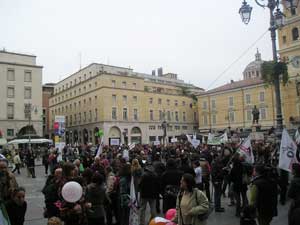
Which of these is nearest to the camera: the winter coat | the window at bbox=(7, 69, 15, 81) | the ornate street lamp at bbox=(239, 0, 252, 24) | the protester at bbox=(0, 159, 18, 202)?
the winter coat

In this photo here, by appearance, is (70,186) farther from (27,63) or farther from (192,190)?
(27,63)

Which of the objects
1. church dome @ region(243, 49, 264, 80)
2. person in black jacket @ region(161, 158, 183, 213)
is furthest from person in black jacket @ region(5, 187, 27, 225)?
church dome @ region(243, 49, 264, 80)

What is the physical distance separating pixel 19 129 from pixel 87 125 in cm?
1522

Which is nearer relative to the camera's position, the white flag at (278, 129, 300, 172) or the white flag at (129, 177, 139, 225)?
the white flag at (129, 177, 139, 225)

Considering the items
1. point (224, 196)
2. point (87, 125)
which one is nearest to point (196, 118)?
point (87, 125)

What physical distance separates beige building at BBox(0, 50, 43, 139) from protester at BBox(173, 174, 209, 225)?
48377 mm

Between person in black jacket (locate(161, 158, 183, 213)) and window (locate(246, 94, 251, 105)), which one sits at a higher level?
window (locate(246, 94, 251, 105))

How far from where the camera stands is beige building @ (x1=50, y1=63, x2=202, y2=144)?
194 ft

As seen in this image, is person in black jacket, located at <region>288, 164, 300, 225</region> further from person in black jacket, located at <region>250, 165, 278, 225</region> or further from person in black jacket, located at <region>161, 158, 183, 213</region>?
person in black jacket, located at <region>161, 158, 183, 213</region>

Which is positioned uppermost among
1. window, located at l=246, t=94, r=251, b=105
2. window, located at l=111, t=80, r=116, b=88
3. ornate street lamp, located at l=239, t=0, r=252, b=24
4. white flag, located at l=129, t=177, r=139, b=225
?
window, located at l=111, t=80, r=116, b=88

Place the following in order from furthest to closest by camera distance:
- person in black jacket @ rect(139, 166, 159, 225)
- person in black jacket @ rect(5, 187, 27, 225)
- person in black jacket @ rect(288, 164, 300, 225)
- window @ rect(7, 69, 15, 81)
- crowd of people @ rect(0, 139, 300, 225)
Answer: window @ rect(7, 69, 15, 81) < person in black jacket @ rect(139, 166, 159, 225) < person in black jacket @ rect(5, 187, 27, 225) < crowd of people @ rect(0, 139, 300, 225) < person in black jacket @ rect(288, 164, 300, 225)

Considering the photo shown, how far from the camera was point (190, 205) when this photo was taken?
16.0 feet

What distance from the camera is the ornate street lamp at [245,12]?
12321 millimetres

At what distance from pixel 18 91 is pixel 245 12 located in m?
46.0
